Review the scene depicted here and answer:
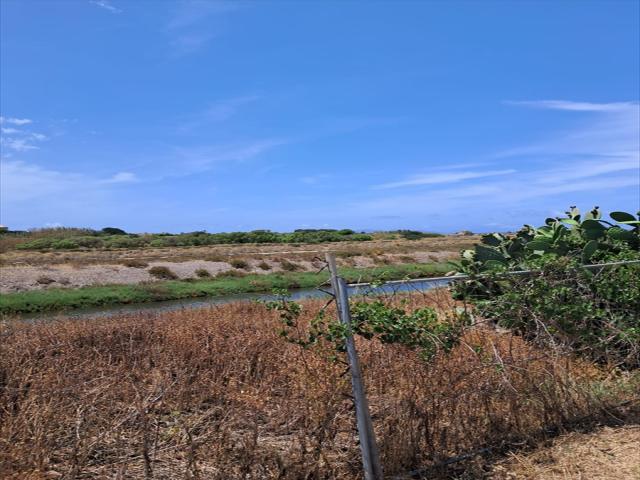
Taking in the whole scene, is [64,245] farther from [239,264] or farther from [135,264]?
[239,264]

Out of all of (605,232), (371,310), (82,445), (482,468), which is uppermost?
(605,232)

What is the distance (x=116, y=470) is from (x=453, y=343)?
2732mm

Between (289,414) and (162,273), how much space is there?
3492 centimetres

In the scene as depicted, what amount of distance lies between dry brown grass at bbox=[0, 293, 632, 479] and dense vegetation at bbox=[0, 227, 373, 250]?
60443 mm

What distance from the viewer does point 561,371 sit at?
5094 millimetres

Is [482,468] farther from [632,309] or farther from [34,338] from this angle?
[34,338]

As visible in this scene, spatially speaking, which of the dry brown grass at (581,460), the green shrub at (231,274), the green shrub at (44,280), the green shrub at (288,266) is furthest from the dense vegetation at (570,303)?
the green shrub at (288,266)

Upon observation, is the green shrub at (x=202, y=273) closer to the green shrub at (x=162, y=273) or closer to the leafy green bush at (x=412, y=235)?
the green shrub at (x=162, y=273)

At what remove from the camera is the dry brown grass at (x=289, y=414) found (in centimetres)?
389

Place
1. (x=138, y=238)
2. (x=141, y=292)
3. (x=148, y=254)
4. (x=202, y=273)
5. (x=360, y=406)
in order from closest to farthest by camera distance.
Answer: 1. (x=360, y=406)
2. (x=141, y=292)
3. (x=202, y=273)
4. (x=148, y=254)
5. (x=138, y=238)

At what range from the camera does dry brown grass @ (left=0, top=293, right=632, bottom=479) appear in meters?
3.89

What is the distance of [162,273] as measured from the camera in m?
37.8

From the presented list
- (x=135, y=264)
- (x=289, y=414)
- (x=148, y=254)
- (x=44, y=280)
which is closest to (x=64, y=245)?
(x=148, y=254)

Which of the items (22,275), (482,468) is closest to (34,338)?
(482,468)
